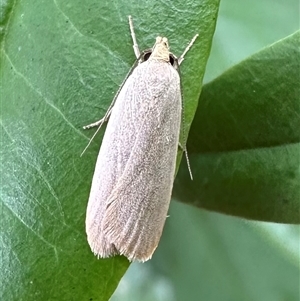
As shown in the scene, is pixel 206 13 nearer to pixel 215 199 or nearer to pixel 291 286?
pixel 215 199

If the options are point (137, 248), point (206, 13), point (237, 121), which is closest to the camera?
point (206, 13)

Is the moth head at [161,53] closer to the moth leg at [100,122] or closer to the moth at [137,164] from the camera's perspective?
the moth at [137,164]

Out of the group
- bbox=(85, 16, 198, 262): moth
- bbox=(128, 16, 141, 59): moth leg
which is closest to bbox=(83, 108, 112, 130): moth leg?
bbox=(85, 16, 198, 262): moth

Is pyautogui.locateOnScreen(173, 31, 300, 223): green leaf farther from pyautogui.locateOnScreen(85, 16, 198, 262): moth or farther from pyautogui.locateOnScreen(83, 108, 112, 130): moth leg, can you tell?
pyautogui.locateOnScreen(83, 108, 112, 130): moth leg

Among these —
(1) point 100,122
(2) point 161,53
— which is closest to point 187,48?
(2) point 161,53

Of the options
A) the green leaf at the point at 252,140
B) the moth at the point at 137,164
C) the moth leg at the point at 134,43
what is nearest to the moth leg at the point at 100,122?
the moth at the point at 137,164

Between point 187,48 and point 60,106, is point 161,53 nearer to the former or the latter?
point 187,48

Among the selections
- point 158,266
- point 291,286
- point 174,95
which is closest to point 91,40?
point 174,95
